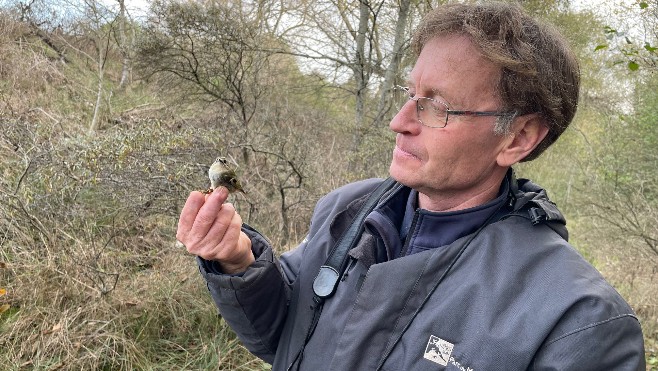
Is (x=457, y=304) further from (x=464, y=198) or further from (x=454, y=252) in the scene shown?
(x=464, y=198)

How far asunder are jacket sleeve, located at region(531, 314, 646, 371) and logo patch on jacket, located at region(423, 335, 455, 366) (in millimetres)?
213

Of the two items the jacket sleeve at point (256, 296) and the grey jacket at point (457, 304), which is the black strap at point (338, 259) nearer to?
the grey jacket at point (457, 304)

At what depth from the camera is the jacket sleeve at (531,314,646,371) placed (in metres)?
A: 1.15

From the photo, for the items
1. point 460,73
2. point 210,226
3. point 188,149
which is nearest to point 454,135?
point 460,73

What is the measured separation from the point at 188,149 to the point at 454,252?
3.94 meters

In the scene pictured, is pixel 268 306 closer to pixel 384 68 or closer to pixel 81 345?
pixel 81 345

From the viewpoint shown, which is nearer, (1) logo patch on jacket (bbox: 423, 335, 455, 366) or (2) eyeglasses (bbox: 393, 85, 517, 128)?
(1) logo patch on jacket (bbox: 423, 335, 455, 366)

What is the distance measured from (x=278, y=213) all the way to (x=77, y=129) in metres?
3.32

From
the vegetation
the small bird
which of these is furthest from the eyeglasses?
the vegetation

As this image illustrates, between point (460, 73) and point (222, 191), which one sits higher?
point (460, 73)

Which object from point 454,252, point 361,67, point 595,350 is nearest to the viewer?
point 595,350

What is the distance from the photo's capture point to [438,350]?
1286 mm

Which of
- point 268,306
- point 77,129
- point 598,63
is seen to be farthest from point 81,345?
point 598,63

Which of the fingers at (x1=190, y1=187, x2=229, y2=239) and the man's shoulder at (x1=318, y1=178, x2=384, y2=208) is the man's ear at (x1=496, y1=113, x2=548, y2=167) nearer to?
the man's shoulder at (x1=318, y1=178, x2=384, y2=208)
